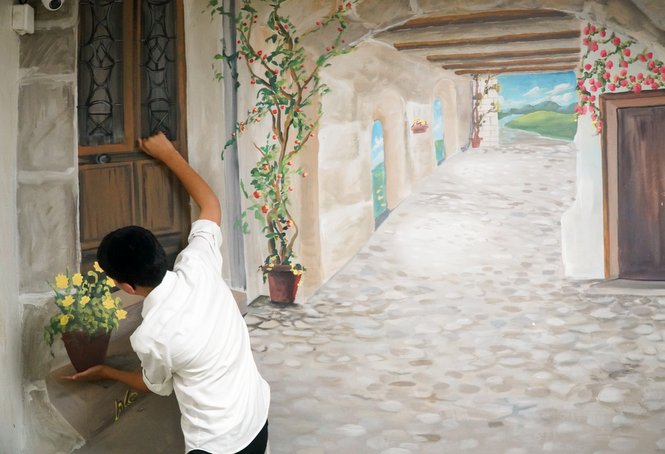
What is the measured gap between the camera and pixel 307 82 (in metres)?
2.40

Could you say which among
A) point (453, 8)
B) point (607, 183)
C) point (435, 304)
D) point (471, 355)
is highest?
point (453, 8)

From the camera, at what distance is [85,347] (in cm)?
216

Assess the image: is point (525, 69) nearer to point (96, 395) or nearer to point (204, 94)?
point (204, 94)

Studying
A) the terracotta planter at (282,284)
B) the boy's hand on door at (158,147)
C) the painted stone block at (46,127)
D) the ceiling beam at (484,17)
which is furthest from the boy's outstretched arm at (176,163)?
the ceiling beam at (484,17)

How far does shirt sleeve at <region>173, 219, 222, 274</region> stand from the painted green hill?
976 millimetres

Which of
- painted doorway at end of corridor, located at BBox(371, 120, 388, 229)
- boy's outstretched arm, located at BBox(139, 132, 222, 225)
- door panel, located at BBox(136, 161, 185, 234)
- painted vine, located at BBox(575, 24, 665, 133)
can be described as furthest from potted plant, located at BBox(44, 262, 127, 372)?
painted vine, located at BBox(575, 24, 665, 133)

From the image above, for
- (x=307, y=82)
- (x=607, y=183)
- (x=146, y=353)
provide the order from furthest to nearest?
(x=307, y=82) → (x=607, y=183) → (x=146, y=353)

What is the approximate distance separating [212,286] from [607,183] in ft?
4.01

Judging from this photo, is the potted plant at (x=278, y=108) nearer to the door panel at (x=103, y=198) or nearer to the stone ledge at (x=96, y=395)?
the door panel at (x=103, y=198)

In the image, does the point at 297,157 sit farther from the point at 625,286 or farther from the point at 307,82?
the point at 625,286

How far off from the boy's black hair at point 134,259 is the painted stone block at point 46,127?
607 millimetres

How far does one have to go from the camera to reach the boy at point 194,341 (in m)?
1.69

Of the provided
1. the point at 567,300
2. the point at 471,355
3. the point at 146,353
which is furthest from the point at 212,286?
the point at 567,300

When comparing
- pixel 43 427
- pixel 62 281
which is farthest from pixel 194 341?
pixel 43 427
